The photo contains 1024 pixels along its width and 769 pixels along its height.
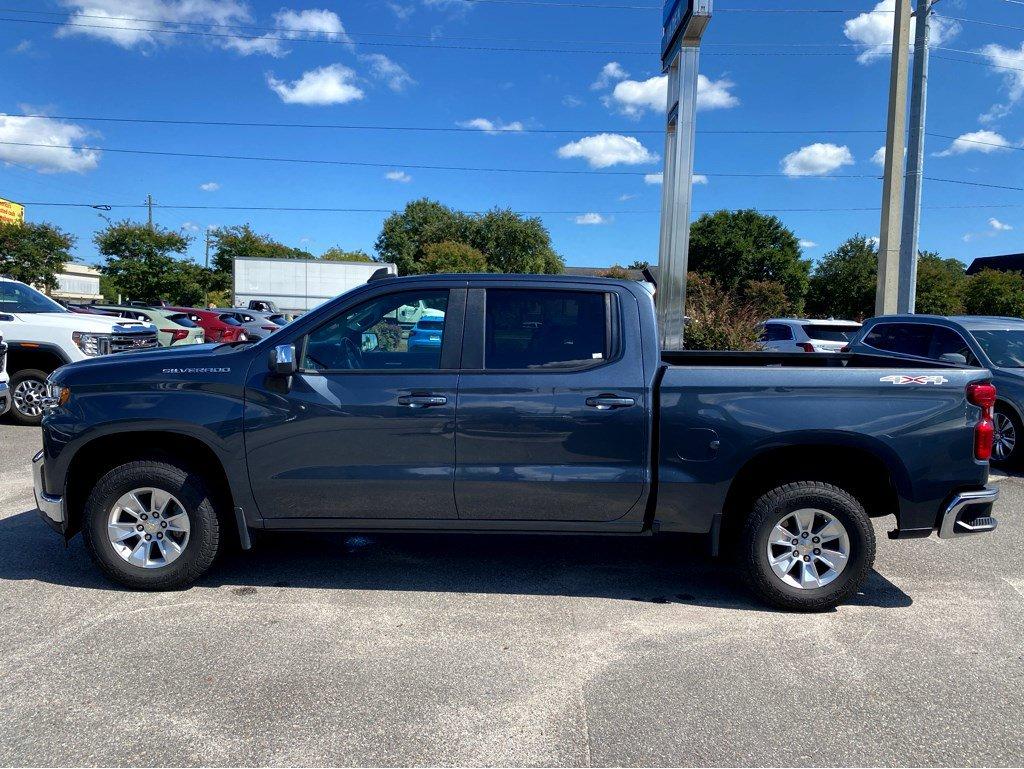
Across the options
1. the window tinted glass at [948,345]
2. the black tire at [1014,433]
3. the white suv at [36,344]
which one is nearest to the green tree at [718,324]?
the window tinted glass at [948,345]

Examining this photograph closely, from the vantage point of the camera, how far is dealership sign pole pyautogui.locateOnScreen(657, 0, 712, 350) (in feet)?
35.2

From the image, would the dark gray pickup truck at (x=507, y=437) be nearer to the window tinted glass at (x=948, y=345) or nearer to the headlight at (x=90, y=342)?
the window tinted glass at (x=948, y=345)

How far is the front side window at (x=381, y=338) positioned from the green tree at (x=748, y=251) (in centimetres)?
4756

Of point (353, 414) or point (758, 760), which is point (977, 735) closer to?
point (758, 760)

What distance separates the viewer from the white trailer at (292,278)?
3259 cm

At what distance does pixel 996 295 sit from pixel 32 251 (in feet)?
144

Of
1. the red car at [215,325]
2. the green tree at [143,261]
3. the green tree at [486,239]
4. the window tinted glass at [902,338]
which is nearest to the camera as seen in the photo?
the window tinted glass at [902,338]

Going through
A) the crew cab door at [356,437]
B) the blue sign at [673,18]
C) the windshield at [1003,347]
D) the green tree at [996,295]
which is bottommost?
the crew cab door at [356,437]

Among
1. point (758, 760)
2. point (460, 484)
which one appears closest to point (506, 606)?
point (460, 484)

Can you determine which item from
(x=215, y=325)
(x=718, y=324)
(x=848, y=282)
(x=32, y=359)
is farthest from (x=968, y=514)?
(x=848, y=282)

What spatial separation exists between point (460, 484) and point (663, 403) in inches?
48.5

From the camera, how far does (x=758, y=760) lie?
2.87 metres

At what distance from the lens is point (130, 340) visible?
10.9 meters

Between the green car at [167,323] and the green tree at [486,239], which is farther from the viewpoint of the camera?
the green tree at [486,239]
